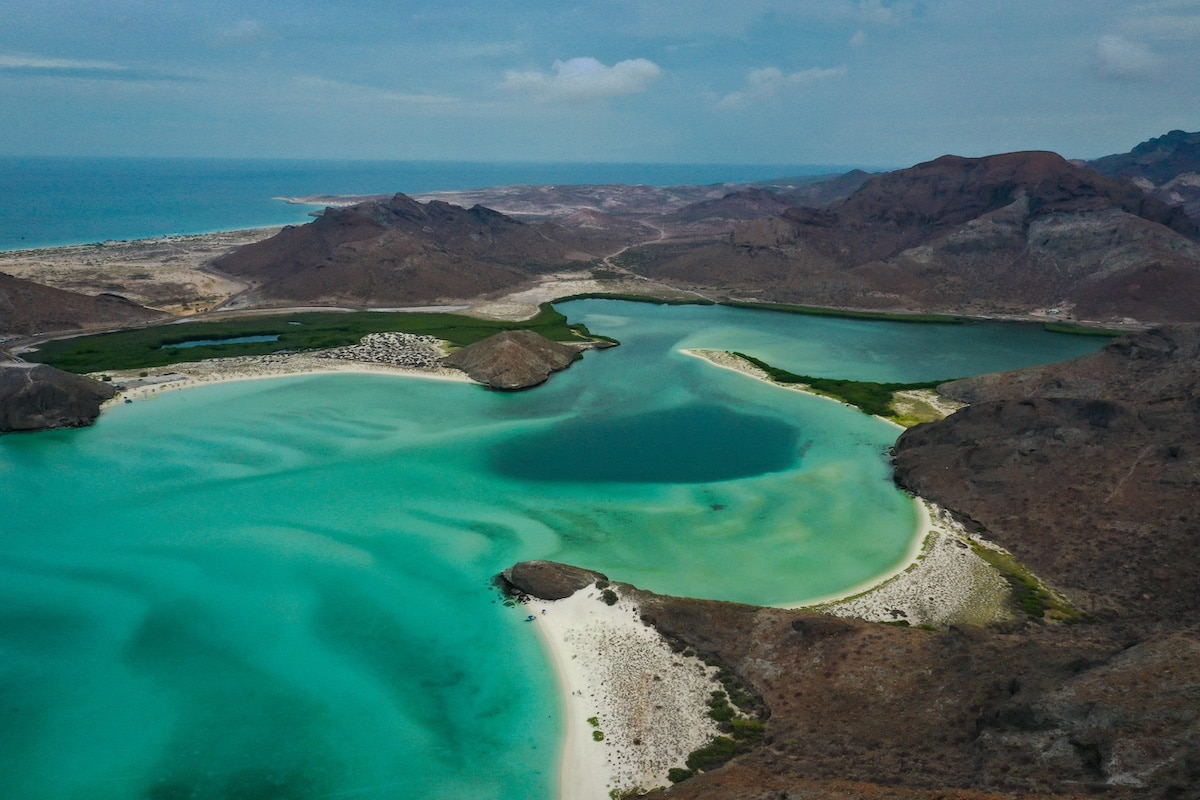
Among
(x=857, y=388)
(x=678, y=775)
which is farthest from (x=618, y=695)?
(x=857, y=388)

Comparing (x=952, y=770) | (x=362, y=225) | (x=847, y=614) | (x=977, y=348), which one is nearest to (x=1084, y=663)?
(x=952, y=770)

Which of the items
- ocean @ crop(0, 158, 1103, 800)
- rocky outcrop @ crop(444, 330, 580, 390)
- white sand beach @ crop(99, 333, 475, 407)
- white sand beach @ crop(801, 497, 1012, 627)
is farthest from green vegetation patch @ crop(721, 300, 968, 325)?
white sand beach @ crop(801, 497, 1012, 627)

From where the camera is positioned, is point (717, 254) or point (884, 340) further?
point (717, 254)

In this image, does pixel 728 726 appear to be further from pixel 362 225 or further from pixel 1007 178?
pixel 1007 178

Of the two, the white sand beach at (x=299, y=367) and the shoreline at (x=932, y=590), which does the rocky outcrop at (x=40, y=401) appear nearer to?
the white sand beach at (x=299, y=367)

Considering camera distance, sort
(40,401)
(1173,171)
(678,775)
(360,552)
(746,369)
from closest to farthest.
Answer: (678,775), (360,552), (40,401), (746,369), (1173,171)

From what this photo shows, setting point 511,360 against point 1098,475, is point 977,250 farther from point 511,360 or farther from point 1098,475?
point 1098,475
